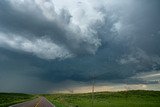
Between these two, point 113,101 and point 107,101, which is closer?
point 107,101

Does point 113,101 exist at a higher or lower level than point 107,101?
higher

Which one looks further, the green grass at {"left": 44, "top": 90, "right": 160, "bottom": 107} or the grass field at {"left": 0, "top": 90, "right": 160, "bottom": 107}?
the green grass at {"left": 44, "top": 90, "right": 160, "bottom": 107}

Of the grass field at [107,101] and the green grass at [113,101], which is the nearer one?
the grass field at [107,101]
